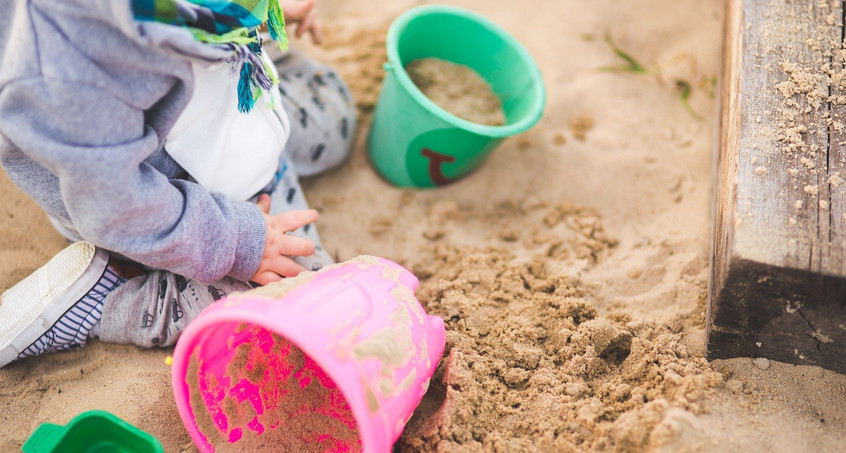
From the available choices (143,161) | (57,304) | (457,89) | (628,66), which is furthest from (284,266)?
(628,66)

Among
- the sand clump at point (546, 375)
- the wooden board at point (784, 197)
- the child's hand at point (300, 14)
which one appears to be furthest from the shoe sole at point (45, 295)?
the wooden board at point (784, 197)

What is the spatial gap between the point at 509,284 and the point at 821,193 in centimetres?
67

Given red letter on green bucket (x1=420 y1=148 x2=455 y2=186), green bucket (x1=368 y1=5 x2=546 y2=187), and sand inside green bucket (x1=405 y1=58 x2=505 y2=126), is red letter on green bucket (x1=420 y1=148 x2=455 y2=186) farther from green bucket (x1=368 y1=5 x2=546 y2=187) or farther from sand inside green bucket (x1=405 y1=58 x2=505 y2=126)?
sand inside green bucket (x1=405 y1=58 x2=505 y2=126)

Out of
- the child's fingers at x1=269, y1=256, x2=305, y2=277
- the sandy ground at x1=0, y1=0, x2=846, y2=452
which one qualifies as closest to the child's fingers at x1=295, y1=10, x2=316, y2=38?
the sandy ground at x1=0, y1=0, x2=846, y2=452

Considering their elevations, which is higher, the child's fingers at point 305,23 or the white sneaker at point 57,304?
the child's fingers at point 305,23

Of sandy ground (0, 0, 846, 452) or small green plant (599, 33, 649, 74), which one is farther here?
small green plant (599, 33, 649, 74)

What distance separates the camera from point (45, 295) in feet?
4.43

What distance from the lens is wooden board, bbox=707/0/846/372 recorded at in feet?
3.58

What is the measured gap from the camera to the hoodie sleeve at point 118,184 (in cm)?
100

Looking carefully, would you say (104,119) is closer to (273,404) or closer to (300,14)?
(273,404)

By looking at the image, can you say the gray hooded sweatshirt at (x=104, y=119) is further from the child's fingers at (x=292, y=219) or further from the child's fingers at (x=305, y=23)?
the child's fingers at (x=305, y=23)

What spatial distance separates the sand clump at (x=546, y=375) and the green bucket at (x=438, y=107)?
392 mm

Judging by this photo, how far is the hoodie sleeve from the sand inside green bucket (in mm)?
780

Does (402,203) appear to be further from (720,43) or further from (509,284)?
(720,43)
